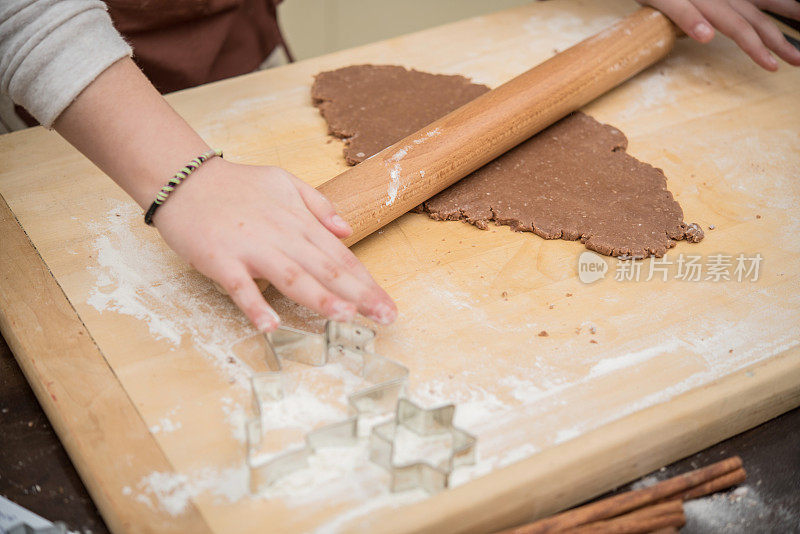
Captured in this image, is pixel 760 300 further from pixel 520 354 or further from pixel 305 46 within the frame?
pixel 305 46

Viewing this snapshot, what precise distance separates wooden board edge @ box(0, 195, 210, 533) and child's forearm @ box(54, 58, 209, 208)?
0.23 meters

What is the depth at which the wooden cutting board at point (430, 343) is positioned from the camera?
0.88 metres

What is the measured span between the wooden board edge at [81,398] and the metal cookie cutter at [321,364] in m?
0.11

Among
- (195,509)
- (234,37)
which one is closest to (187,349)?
(195,509)

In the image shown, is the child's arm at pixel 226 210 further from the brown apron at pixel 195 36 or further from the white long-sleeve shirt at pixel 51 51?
the brown apron at pixel 195 36

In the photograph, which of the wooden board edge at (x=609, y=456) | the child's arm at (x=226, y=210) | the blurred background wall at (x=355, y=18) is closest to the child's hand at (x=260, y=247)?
the child's arm at (x=226, y=210)

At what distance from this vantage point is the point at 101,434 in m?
0.93

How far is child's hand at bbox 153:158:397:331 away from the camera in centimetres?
99

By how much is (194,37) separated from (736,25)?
129cm

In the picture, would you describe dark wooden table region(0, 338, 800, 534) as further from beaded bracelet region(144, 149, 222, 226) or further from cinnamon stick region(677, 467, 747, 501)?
beaded bracelet region(144, 149, 222, 226)

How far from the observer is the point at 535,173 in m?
1.37

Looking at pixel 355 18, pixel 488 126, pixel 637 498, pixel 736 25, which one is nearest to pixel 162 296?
pixel 488 126

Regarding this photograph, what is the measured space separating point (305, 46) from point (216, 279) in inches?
115

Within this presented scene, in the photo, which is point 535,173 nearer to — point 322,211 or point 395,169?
point 395,169
